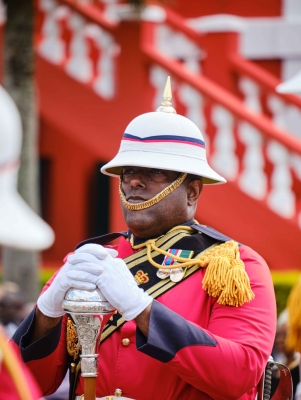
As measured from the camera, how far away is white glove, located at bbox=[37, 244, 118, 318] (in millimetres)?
3662

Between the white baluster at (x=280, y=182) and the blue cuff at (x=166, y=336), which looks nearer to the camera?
the blue cuff at (x=166, y=336)

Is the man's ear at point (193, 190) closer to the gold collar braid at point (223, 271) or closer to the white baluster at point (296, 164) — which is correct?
the gold collar braid at point (223, 271)

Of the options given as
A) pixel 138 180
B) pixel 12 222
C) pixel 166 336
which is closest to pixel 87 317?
pixel 166 336

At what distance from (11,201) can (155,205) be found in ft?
5.03

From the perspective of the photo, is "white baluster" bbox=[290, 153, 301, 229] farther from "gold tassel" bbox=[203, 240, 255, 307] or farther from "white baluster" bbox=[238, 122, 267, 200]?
"gold tassel" bbox=[203, 240, 255, 307]

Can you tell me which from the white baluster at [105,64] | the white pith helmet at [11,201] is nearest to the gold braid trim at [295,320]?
the white pith helmet at [11,201]

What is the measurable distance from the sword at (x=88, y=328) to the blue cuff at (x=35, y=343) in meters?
0.19

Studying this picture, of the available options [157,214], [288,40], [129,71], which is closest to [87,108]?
[129,71]

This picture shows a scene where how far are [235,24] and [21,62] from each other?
9.32 feet

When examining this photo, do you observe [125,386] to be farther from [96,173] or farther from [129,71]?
[96,173]

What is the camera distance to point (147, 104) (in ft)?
35.3

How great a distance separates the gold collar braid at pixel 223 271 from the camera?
3943mm

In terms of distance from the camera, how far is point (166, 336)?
3.75 meters

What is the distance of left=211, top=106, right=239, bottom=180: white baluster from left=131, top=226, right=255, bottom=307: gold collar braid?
6.13 m
